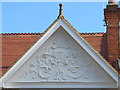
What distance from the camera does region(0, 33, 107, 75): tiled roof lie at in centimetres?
1346

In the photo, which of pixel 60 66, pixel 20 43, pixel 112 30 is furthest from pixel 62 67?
pixel 112 30

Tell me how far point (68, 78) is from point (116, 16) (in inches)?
208

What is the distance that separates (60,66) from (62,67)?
0.09 metres

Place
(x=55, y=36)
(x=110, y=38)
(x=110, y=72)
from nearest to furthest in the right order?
(x=110, y=72) < (x=55, y=36) < (x=110, y=38)

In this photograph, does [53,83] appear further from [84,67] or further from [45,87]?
[84,67]

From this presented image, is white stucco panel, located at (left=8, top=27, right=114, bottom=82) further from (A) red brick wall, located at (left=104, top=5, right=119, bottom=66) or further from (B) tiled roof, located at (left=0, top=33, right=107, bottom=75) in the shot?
(A) red brick wall, located at (left=104, top=5, right=119, bottom=66)

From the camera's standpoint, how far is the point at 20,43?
14594mm

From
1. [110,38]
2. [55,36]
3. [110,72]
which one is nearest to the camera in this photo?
[110,72]

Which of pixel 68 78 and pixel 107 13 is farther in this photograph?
pixel 107 13

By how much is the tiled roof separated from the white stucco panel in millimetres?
2141

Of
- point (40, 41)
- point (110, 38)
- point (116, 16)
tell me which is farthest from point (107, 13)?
point (40, 41)

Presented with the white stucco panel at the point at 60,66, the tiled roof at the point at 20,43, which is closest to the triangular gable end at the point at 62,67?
the white stucco panel at the point at 60,66

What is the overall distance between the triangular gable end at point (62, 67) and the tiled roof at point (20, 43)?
81.9 inches

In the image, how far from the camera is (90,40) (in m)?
14.4
